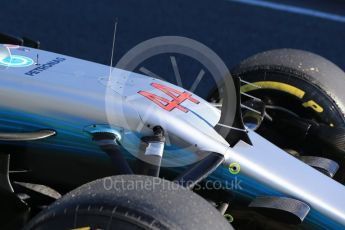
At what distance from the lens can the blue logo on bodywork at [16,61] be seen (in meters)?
2.77

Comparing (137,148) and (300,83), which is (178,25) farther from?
(137,148)

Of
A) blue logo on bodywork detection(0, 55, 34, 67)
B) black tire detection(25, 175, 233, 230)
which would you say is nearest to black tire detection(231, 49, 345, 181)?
blue logo on bodywork detection(0, 55, 34, 67)

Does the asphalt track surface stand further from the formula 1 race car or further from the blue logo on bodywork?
the formula 1 race car

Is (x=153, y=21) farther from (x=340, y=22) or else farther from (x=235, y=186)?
(x=235, y=186)

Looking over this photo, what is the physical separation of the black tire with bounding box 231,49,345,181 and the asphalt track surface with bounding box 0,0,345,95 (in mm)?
1881

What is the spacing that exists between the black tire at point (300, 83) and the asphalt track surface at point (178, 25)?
74.1 inches

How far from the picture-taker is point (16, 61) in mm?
2809

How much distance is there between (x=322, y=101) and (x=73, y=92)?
1.25 meters

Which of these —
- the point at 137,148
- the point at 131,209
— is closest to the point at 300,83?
the point at 137,148

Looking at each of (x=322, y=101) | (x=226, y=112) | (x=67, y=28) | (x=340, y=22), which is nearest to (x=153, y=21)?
(x=67, y=28)

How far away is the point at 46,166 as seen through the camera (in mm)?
2707

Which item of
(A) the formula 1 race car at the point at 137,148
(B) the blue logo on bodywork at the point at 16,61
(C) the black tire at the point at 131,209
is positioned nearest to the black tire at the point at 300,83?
(A) the formula 1 race car at the point at 137,148

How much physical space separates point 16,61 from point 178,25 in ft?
10.3

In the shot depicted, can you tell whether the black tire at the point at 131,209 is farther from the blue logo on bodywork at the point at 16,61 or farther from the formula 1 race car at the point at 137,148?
the blue logo on bodywork at the point at 16,61
